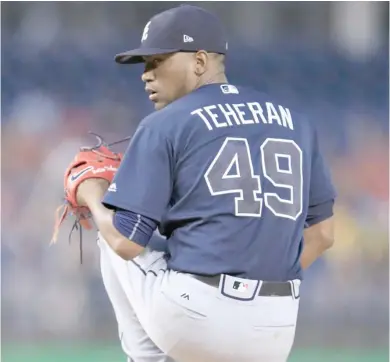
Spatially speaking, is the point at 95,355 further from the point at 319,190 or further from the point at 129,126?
the point at 319,190

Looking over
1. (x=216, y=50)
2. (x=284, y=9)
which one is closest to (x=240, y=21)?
(x=284, y=9)

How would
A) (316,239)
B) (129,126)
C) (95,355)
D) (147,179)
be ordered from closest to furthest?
(147,179) → (316,239) → (95,355) → (129,126)

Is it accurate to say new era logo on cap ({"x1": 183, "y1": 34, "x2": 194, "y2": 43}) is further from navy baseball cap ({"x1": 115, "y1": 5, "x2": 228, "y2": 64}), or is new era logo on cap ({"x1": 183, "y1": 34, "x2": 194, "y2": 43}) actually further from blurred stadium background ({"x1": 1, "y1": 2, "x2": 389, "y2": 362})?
blurred stadium background ({"x1": 1, "y1": 2, "x2": 389, "y2": 362})

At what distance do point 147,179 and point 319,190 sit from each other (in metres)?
0.49

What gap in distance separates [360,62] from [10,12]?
1881mm

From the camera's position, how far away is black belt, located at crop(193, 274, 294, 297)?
2.00m

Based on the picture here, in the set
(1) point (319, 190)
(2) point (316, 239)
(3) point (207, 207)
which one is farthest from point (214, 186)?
(2) point (316, 239)

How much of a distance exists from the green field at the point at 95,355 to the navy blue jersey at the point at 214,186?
2.20 m

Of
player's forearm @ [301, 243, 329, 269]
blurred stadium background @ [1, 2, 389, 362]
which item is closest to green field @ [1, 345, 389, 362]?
blurred stadium background @ [1, 2, 389, 362]

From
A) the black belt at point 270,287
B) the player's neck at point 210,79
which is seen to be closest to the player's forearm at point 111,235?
the black belt at point 270,287

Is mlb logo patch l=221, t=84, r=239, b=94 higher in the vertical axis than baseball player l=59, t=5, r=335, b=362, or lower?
higher

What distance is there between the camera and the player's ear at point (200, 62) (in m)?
2.13

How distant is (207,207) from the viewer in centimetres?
200

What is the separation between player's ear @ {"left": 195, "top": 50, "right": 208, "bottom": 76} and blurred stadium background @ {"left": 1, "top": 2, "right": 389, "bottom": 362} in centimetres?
244
